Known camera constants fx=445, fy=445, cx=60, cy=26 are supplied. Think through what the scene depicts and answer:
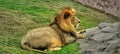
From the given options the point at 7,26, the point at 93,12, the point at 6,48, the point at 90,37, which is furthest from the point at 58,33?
the point at 93,12

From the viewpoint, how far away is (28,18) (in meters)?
14.2

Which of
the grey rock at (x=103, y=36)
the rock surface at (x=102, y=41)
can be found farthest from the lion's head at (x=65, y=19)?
the grey rock at (x=103, y=36)

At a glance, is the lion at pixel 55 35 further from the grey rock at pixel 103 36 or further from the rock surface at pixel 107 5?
the rock surface at pixel 107 5

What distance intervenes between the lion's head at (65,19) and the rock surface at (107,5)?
5.38m

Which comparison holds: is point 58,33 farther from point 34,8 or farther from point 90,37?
point 34,8

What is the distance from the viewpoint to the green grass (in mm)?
10258

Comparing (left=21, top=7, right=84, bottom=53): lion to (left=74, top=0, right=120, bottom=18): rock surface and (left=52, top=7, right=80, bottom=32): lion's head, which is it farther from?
(left=74, top=0, right=120, bottom=18): rock surface

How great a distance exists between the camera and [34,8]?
15.9 m

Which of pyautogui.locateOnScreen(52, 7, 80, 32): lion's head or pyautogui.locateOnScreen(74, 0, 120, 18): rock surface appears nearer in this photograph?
pyautogui.locateOnScreen(52, 7, 80, 32): lion's head

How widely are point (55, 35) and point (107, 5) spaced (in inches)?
258

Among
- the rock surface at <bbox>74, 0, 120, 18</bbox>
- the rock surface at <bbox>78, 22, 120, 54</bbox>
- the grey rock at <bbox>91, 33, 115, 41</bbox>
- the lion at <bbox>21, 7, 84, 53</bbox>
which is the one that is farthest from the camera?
the rock surface at <bbox>74, 0, 120, 18</bbox>

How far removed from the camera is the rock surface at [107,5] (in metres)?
16.0

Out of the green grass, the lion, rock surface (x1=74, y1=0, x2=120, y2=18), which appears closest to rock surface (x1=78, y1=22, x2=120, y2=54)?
the green grass

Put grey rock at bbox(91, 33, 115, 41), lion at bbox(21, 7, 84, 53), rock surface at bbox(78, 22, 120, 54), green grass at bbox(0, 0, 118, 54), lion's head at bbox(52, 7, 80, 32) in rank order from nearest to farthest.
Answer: rock surface at bbox(78, 22, 120, 54) < grey rock at bbox(91, 33, 115, 41) < lion at bbox(21, 7, 84, 53) < green grass at bbox(0, 0, 118, 54) < lion's head at bbox(52, 7, 80, 32)
